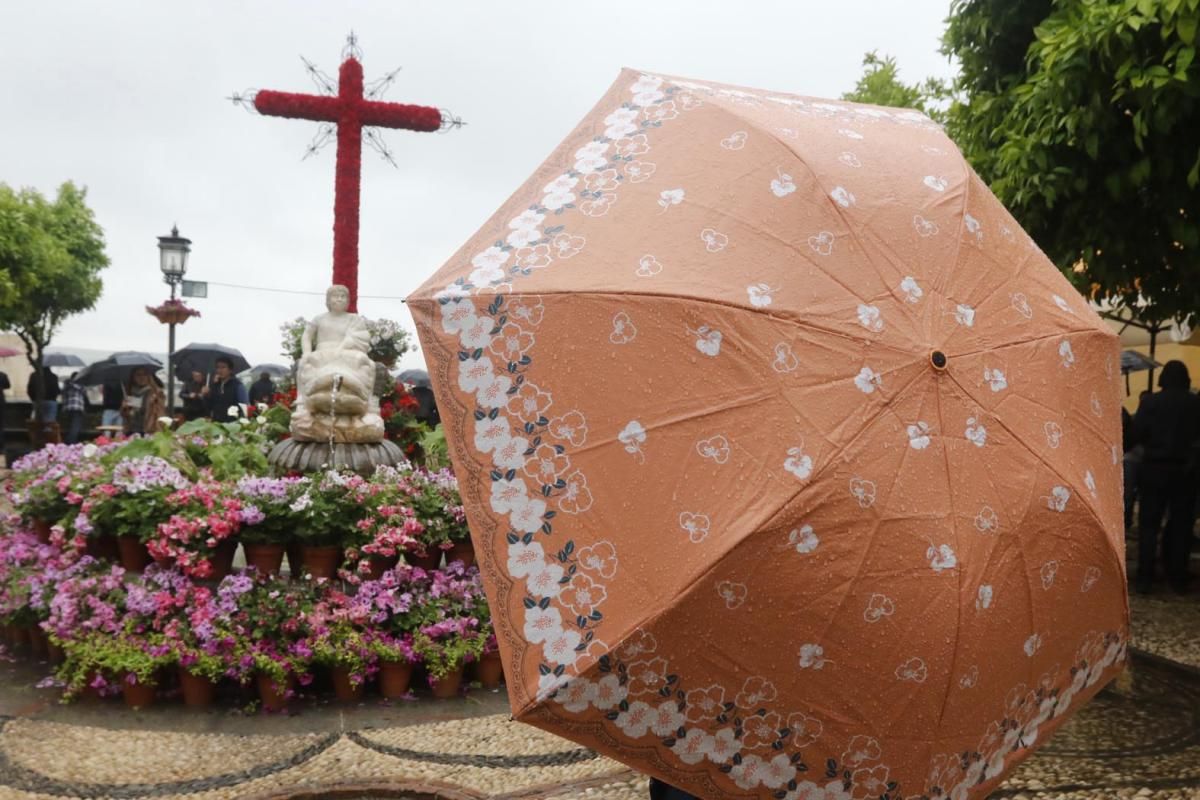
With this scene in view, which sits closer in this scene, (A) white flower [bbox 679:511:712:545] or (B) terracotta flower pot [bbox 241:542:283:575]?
(A) white flower [bbox 679:511:712:545]

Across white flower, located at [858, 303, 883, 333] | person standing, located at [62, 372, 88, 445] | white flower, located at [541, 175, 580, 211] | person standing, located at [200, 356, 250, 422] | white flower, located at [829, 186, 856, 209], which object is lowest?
white flower, located at [858, 303, 883, 333]

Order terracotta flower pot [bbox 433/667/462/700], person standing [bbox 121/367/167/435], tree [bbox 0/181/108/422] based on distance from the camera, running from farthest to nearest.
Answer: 1. tree [bbox 0/181/108/422]
2. person standing [bbox 121/367/167/435]
3. terracotta flower pot [bbox 433/667/462/700]

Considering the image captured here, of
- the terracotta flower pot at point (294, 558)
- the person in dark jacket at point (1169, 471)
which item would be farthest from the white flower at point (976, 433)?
the person in dark jacket at point (1169, 471)

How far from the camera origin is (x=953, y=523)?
2113mm

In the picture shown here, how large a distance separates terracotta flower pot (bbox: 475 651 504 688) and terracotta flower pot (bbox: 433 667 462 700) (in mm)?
179

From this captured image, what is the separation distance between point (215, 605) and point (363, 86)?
779cm

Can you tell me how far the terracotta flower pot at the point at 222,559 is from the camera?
226 inches

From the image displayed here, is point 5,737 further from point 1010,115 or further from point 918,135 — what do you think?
point 1010,115

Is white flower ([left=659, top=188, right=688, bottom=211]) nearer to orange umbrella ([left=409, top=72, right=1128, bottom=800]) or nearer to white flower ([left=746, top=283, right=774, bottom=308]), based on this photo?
orange umbrella ([left=409, top=72, right=1128, bottom=800])

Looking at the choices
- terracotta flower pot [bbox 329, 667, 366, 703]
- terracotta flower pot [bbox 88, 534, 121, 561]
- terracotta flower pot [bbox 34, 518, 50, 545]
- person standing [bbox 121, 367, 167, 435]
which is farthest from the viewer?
person standing [bbox 121, 367, 167, 435]

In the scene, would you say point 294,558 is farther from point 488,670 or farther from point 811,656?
point 811,656

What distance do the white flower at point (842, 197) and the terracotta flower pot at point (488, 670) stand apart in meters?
4.13

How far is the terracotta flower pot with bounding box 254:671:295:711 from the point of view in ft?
17.2

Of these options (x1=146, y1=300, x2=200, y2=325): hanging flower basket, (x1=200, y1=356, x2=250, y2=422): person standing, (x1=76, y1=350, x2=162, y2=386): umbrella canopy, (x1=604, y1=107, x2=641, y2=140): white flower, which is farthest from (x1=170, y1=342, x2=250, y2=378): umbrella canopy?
(x1=604, y1=107, x2=641, y2=140): white flower
